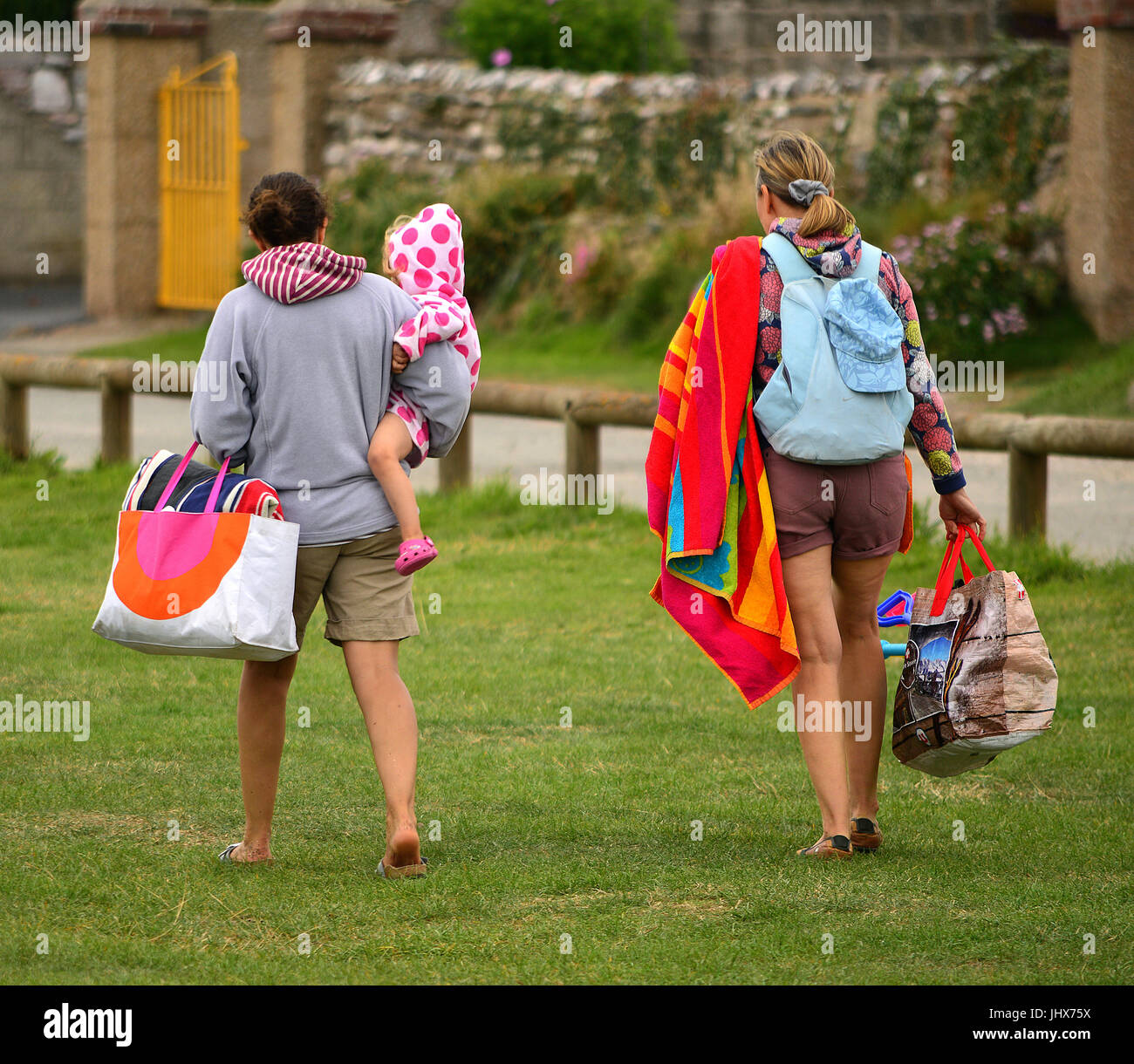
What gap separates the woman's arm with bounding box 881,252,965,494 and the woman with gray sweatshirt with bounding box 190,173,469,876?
3.66 feet

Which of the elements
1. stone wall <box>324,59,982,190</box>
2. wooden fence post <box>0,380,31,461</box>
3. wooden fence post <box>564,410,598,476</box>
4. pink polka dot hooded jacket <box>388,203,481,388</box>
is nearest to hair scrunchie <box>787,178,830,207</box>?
pink polka dot hooded jacket <box>388,203,481,388</box>

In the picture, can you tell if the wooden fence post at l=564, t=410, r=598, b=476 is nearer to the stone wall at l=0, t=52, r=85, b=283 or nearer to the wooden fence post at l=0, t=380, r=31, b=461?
the wooden fence post at l=0, t=380, r=31, b=461

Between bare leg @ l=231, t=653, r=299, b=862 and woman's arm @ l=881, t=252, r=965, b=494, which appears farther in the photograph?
woman's arm @ l=881, t=252, r=965, b=494

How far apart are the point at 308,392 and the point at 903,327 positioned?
1.50 m

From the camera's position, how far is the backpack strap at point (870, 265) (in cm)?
438

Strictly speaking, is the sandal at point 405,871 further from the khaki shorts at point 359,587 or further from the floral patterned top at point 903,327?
the floral patterned top at point 903,327

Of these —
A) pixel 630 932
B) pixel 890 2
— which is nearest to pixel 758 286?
pixel 630 932

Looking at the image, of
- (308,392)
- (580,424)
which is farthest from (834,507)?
(580,424)

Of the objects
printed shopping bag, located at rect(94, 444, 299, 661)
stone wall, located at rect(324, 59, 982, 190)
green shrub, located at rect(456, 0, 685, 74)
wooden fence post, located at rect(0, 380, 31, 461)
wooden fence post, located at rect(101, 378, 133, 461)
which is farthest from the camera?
green shrub, located at rect(456, 0, 685, 74)

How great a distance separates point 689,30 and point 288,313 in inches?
900

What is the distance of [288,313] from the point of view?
13.6 feet

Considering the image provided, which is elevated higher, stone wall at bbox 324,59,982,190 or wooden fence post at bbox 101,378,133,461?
stone wall at bbox 324,59,982,190

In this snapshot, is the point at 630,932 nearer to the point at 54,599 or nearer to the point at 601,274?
the point at 54,599

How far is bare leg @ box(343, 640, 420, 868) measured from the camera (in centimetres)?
422
